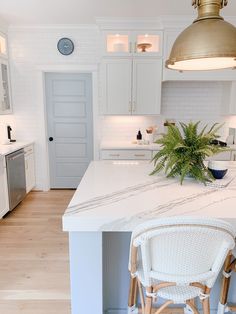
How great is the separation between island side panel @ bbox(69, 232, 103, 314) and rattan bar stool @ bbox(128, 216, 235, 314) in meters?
0.23

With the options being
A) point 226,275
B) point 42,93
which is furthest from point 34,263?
point 42,93

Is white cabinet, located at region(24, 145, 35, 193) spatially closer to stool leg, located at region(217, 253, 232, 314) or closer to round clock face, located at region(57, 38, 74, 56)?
round clock face, located at region(57, 38, 74, 56)

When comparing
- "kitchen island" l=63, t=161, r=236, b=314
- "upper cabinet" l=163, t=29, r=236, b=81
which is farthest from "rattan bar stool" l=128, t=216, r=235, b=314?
"upper cabinet" l=163, t=29, r=236, b=81

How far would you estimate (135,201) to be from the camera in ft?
4.93

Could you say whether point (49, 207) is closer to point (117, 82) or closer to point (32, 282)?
point (32, 282)

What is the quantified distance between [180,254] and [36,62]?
4.24m

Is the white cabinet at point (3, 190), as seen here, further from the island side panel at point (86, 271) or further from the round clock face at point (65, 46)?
the island side panel at point (86, 271)

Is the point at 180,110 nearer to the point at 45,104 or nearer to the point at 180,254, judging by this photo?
the point at 45,104

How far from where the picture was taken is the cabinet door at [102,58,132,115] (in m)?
4.06

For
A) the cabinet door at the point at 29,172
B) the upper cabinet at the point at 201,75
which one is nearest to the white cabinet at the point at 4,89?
the cabinet door at the point at 29,172

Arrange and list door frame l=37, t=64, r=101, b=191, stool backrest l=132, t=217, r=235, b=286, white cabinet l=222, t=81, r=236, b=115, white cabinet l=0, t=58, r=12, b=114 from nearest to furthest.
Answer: stool backrest l=132, t=217, r=235, b=286, white cabinet l=0, t=58, r=12, b=114, white cabinet l=222, t=81, r=236, b=115, door frame l=37, t=64, r=101, b=191

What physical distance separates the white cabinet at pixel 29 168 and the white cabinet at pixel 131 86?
1499 millimetres

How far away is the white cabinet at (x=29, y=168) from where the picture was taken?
4.28 metres

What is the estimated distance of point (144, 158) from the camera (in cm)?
408
